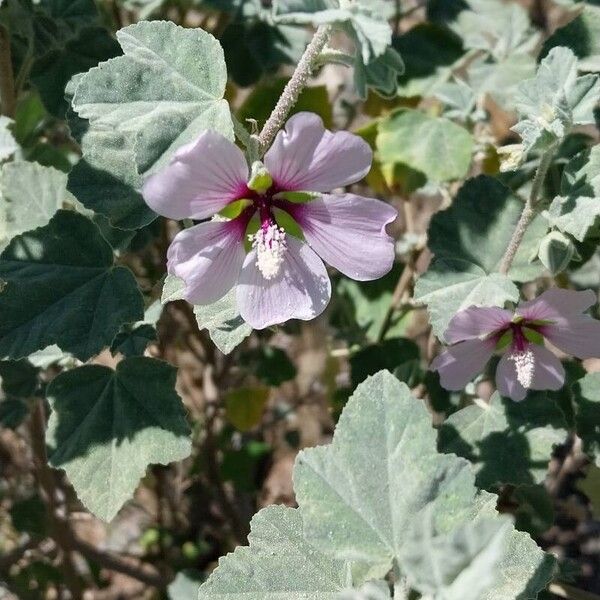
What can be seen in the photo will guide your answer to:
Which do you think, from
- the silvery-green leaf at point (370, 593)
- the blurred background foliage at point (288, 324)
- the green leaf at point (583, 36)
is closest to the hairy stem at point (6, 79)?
the blurred background foliage at point (288, 324)

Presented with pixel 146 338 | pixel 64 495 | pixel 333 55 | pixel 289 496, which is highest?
pixel 333 55

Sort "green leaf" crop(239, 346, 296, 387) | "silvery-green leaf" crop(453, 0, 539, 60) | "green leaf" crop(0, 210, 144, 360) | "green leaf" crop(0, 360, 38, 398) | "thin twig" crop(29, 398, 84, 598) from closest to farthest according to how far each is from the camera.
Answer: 1. "green leaf" crop(0, 210, 144, 360)
2. "green leaf" crop(0, 360, 38, 398)
3. "silvery-green leaf" crop(453, 0, 539, 60)
4. "thin twig" crop(29, 398, 84, 598)
5. "green leaf" crop(239, 346, 296, 387)

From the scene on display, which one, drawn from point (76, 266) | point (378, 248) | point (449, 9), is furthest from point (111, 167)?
point (449, 9)

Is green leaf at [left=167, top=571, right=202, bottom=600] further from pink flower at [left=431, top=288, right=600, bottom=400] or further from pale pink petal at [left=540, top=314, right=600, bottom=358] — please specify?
pale pink petal at [left=540, top=314, right=600, bottom=358]

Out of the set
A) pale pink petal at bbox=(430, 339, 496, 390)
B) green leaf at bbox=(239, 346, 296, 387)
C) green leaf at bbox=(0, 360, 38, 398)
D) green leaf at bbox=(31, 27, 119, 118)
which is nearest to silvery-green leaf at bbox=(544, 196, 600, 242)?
pale pink petal at bbox=(430, 339, 496, 390)

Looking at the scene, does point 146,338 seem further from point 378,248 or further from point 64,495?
point 64,495

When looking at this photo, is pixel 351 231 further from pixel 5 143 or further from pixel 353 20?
pixel 5 143

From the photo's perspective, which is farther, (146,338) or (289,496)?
(289,496)
